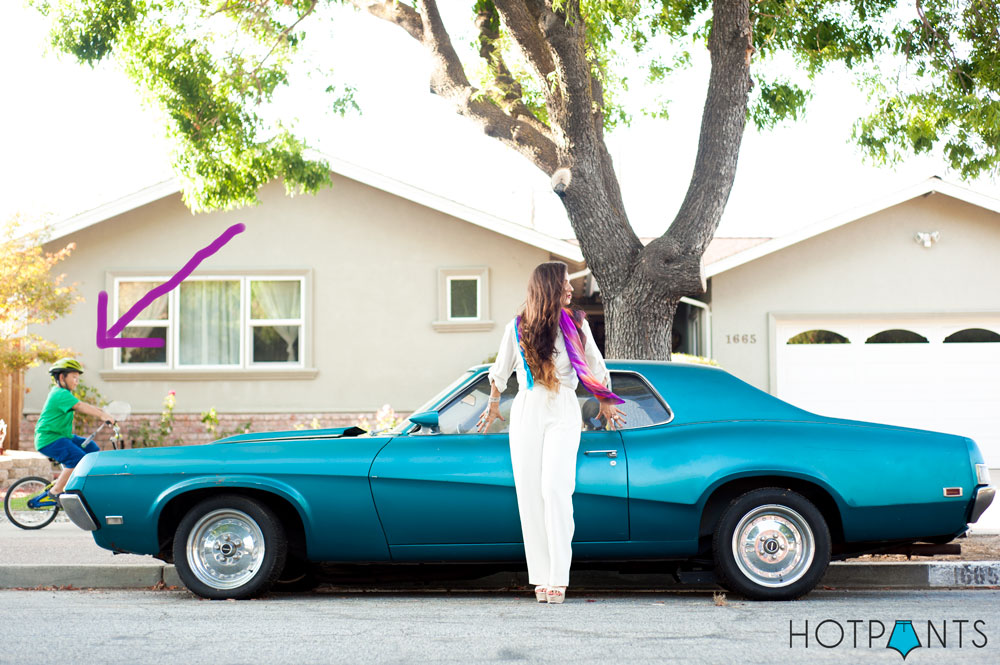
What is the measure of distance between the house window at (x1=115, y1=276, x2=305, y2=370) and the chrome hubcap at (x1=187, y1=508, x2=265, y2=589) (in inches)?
455

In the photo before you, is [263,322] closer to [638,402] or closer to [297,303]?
[297,303]

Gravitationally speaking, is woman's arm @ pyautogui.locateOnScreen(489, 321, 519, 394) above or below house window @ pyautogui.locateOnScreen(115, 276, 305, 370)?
below

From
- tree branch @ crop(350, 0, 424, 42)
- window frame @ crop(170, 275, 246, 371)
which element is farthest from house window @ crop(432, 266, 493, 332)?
tree branch @ crop(350, 0, 424, 42)

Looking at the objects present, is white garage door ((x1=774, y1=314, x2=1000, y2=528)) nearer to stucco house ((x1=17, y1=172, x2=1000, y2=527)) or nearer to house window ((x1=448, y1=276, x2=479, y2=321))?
stucco house ((x1=17, y1=172, x2=1000, y2=527))

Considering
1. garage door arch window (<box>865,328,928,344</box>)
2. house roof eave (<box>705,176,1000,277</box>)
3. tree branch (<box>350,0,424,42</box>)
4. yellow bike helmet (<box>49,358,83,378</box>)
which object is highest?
tree branch (<box>350,0,424,42</box>)

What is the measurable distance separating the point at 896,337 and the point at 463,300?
6867 mm

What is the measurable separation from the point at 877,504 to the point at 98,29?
8.39 metres

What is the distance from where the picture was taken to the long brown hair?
6.15m

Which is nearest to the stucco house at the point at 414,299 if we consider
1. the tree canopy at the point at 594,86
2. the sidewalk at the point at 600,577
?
the tree canopy at the point at 594,86

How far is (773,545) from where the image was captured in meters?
6.23

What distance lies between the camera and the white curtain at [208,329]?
17922 millimetres

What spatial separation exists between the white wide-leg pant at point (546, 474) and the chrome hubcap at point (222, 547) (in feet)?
5.25

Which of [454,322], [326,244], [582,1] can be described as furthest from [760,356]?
[582,1]

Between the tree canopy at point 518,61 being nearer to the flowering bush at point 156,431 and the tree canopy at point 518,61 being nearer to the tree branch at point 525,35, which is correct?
the tree branch at point 525,35
